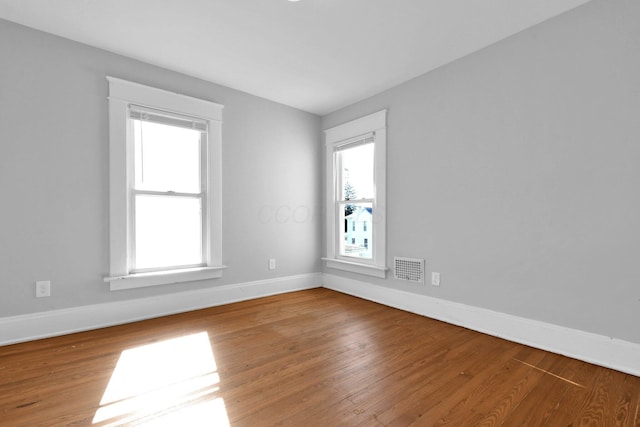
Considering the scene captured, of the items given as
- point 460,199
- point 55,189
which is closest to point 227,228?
point 55,189

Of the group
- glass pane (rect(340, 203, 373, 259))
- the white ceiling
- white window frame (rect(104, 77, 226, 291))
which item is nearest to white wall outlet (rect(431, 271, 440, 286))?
glass pane (rect(340, 203, 373, 259))

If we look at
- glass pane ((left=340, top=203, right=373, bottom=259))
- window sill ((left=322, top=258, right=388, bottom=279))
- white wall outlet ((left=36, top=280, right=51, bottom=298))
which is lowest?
window sill ((left=322, top=258, right=388, bottom=279))


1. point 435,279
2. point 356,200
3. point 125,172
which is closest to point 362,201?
point 356,200

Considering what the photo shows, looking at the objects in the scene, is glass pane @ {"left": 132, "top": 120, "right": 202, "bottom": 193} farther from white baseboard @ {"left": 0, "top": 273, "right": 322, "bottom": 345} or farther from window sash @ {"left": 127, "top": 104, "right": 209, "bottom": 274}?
white baseboard @ {"left": 0, "top": 273, "right": 322, "bottom": 345}

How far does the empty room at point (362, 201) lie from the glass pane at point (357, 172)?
0.27 feet

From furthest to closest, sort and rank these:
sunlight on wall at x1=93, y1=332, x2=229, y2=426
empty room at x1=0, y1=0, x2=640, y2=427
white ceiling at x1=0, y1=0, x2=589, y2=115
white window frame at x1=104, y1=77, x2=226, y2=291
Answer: white window frame at x1=104, y1=77, x2=226, y2=291
white ceiling at x1=0, y1=0, x2=589, y2=115
empty room at x1=0, y1=0, x2=640, y2=427
sunlight on wall at x1=93, y1=332, x2=229, y2=426

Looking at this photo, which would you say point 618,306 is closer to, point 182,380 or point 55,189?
point 182,380

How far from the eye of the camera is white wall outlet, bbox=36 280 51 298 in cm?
236

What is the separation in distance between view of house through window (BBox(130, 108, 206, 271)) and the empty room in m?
0.02

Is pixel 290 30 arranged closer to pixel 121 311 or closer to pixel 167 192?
pixel 167 192

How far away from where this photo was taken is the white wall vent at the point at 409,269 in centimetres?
301

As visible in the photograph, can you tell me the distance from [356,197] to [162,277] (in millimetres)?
2402

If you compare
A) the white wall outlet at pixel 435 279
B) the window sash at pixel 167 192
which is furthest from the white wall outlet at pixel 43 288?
the white wall outlet at pixel 435 279

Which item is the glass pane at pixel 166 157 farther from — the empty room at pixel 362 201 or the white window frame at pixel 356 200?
the white window frame at pixel 356 200
